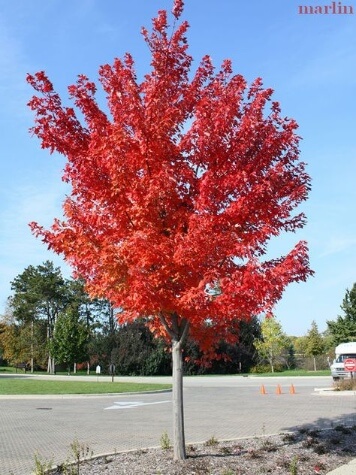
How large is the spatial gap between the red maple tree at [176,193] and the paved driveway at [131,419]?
356 cm

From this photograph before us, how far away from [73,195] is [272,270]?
10.6 ft

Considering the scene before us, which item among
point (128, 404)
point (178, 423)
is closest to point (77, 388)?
point (128, 404)

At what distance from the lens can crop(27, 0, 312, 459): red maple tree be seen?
24.3ft

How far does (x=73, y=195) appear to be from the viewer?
27.3ft

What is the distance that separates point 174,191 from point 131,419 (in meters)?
9.73

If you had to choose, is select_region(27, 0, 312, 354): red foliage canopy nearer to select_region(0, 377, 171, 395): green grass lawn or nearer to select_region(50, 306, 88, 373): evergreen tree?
select_region(0, 377, 171, 395): green grass lawn

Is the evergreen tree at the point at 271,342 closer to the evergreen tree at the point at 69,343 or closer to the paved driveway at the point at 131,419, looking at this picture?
the evergreen tree at the point at 69,343

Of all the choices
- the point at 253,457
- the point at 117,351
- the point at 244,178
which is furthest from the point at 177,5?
the point at 117,351

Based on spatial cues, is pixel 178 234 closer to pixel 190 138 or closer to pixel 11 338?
pixel 190 138

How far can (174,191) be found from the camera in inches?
310

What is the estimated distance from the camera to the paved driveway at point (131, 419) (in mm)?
10938

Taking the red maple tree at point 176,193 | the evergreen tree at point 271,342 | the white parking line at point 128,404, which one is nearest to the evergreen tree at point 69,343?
the evergreen tree at point 271,342

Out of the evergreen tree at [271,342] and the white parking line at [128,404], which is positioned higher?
the evergreen tree at [271,342]

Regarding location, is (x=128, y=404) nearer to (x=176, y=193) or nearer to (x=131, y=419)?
(x=131, y=419)
